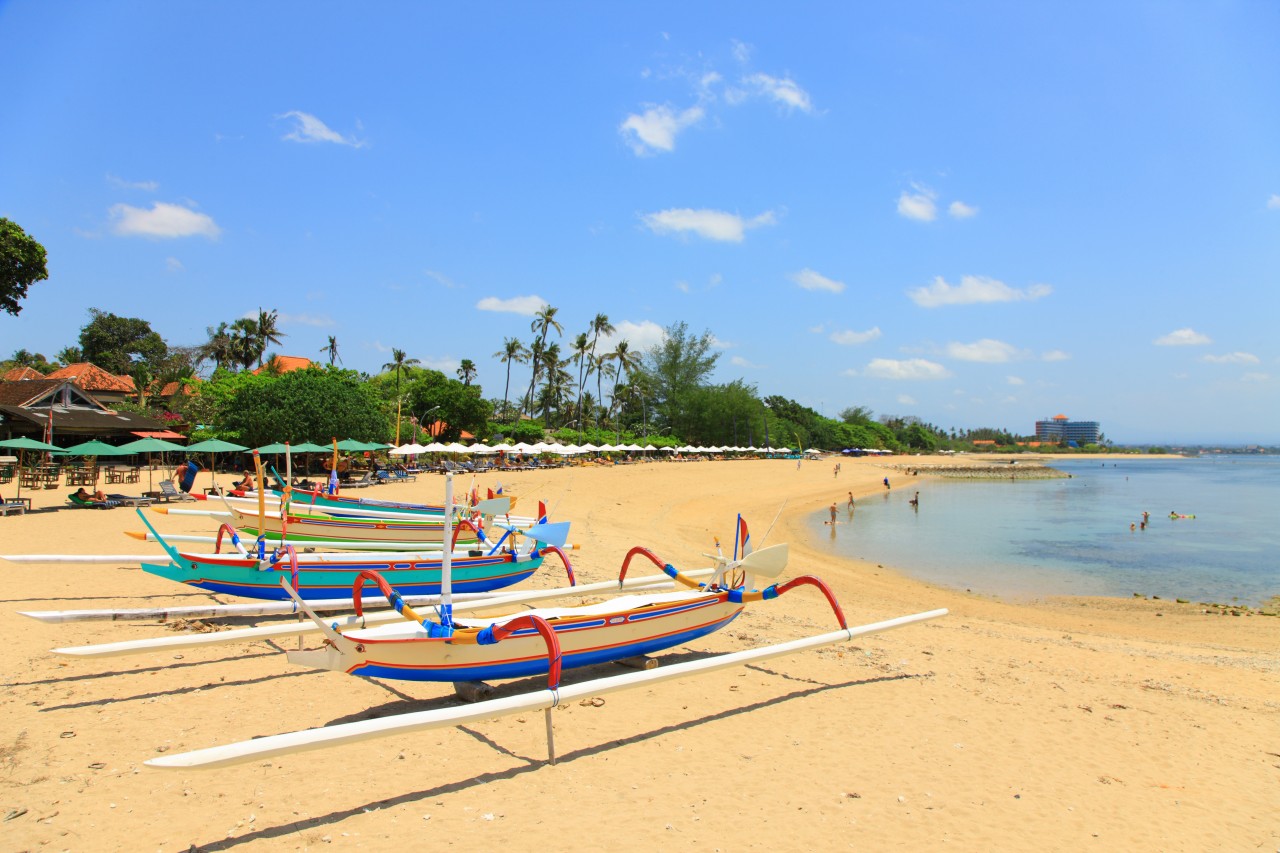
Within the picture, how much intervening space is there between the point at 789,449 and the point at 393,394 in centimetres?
4766

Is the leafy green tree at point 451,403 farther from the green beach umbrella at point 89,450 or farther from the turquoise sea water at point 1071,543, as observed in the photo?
the green beach umbrella at point 89,450

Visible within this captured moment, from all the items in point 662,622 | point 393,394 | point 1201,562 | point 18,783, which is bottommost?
point 1201,562

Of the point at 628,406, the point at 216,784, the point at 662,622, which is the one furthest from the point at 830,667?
the point at 628,406

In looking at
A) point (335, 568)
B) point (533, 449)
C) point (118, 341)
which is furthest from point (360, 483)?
point (118, 341)

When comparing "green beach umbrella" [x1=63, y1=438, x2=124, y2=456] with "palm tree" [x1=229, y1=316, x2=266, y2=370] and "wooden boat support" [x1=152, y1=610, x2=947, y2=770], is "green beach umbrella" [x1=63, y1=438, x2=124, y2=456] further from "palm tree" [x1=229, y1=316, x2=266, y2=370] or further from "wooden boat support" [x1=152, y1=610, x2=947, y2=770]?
"palm tree" [x1=229, y1=316, x2=266, y2=370]

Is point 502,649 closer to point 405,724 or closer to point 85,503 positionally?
point 405,724

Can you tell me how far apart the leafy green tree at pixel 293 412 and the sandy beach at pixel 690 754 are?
21.6 meters

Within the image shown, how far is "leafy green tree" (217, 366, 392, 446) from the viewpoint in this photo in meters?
30.5

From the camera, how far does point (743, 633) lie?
9250mm

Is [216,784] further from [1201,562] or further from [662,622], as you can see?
[1201,562]

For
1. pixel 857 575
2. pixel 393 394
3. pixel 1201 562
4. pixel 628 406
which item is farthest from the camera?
pixel 628 406

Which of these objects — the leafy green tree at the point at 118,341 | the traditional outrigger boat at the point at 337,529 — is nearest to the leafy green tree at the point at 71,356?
the leafy green tree at the point at 118,341

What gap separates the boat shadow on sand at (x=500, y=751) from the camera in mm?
4223

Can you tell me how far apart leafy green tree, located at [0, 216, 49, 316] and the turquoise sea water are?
30.4 m
